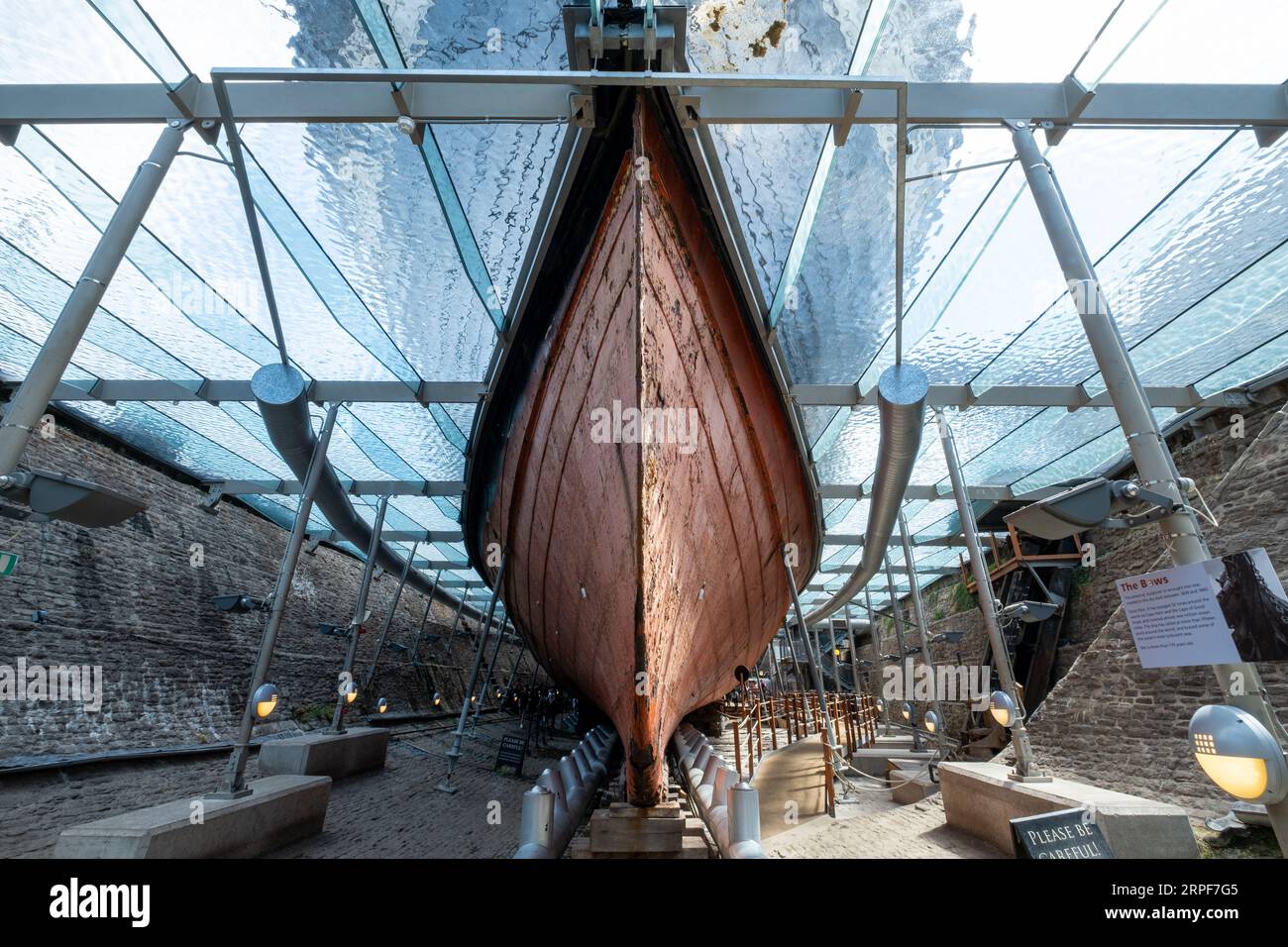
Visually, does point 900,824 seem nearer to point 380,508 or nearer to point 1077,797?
point 1077,797

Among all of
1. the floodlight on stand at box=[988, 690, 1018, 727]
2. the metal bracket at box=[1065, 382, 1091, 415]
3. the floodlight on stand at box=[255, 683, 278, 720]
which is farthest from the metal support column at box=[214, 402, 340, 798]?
the metal bracket at box=[1065, 382, 1091, 415]

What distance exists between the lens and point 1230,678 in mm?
2438

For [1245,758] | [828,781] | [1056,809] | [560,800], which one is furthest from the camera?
[828,781]

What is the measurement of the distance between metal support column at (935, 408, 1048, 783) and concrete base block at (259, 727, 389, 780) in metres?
7.81

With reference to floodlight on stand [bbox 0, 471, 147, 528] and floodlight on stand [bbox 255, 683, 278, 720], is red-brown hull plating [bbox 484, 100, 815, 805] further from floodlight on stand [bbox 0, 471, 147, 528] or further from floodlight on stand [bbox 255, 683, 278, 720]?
floodlight on stand [bbox 0, 471, 147, 528]

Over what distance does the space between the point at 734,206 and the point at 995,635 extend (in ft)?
17.5

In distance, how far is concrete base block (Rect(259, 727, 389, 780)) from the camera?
724 centimetres

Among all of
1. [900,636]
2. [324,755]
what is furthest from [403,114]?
[900,636]

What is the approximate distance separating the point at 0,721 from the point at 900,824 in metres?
11.2

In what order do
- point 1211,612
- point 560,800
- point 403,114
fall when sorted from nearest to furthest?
point 1211,612
point 403,114
point 560,800

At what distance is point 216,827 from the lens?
3.81m

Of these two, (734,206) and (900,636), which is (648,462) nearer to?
(734,206)

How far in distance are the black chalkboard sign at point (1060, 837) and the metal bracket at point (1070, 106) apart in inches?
178
